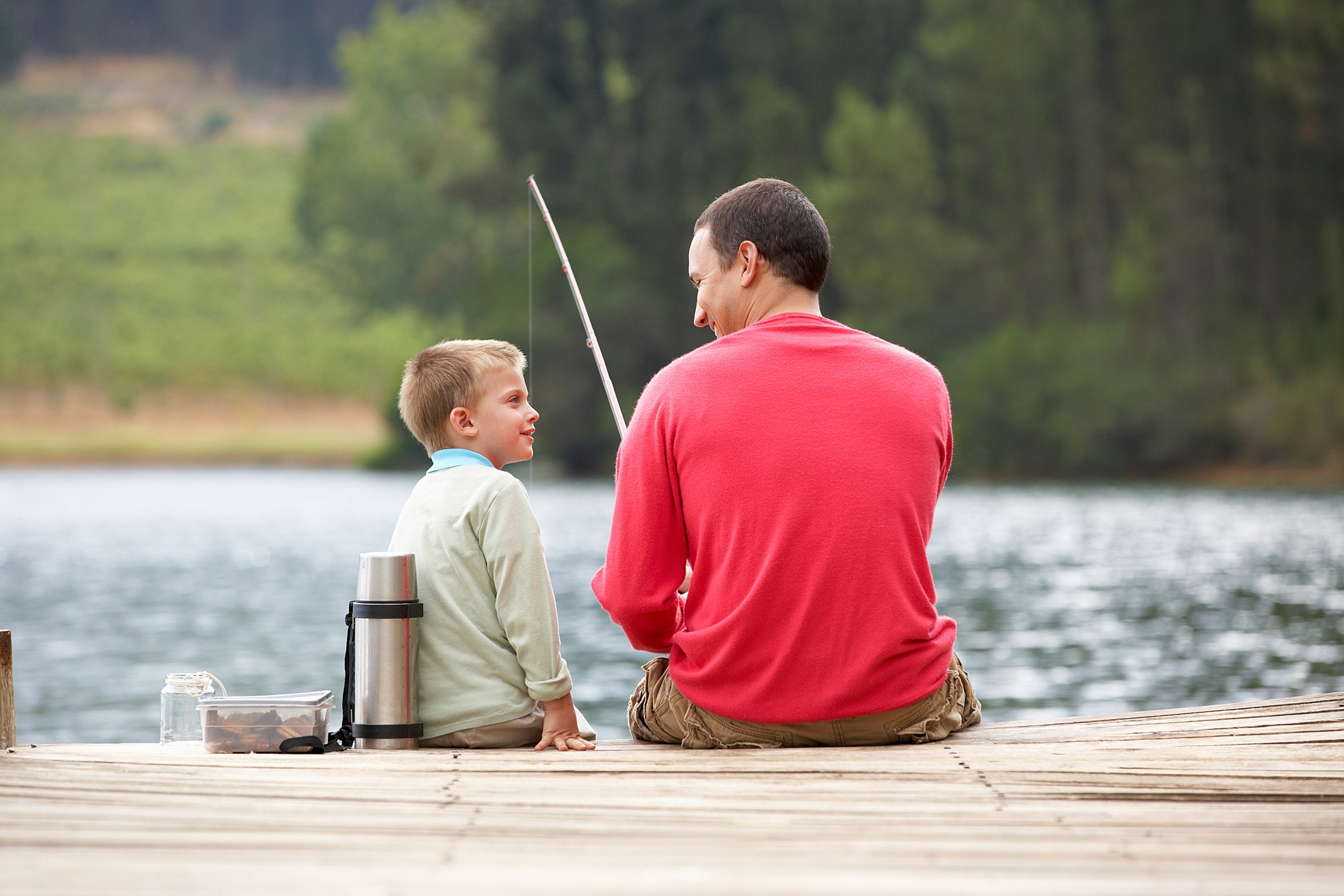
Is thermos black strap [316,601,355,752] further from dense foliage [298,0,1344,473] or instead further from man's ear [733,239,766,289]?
Answer: dense foliage [298,0,1344,473]

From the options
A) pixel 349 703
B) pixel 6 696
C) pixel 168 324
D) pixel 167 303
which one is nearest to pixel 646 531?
pixel 349 703

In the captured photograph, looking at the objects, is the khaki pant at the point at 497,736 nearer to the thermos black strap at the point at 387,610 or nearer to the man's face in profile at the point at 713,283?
the thermos black strap at the point at 387,610

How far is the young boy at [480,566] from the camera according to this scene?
2420 millimetres

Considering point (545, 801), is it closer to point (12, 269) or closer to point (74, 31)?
point (12, 269)

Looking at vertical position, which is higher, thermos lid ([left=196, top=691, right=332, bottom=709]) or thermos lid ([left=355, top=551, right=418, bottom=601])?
thermos lid ([left=355, top=551, right=418, bottom=601])

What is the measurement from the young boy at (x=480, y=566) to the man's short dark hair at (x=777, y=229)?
1.64ft

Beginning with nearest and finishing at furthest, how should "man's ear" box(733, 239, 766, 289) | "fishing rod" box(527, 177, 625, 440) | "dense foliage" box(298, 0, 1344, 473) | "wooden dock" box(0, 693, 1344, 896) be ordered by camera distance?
"wooden dock" box(0, 693, 1344, 896)
"man's ear" box(733, 239, 766, 289)
"fishing rod" box(527, 177, 625, 440)
"dense foliage" box(298, 0, 1344, 473)

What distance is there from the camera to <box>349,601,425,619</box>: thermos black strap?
244 centimetres

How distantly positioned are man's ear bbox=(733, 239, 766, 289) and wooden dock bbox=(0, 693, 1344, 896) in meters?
0.71

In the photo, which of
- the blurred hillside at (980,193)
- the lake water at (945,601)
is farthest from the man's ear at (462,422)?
the blurred hillside at (980,193)

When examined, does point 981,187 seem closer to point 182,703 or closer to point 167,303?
point 167,303

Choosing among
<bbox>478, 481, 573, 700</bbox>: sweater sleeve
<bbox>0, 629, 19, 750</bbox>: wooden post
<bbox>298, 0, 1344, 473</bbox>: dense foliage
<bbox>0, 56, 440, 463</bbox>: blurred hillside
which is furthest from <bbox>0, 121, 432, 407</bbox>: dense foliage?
<bbox>478, 481, 573, 700</bbox>: sweater sleeve

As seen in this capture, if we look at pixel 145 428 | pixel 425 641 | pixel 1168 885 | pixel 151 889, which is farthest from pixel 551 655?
pixel 145 428

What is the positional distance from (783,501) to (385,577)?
0.67m
